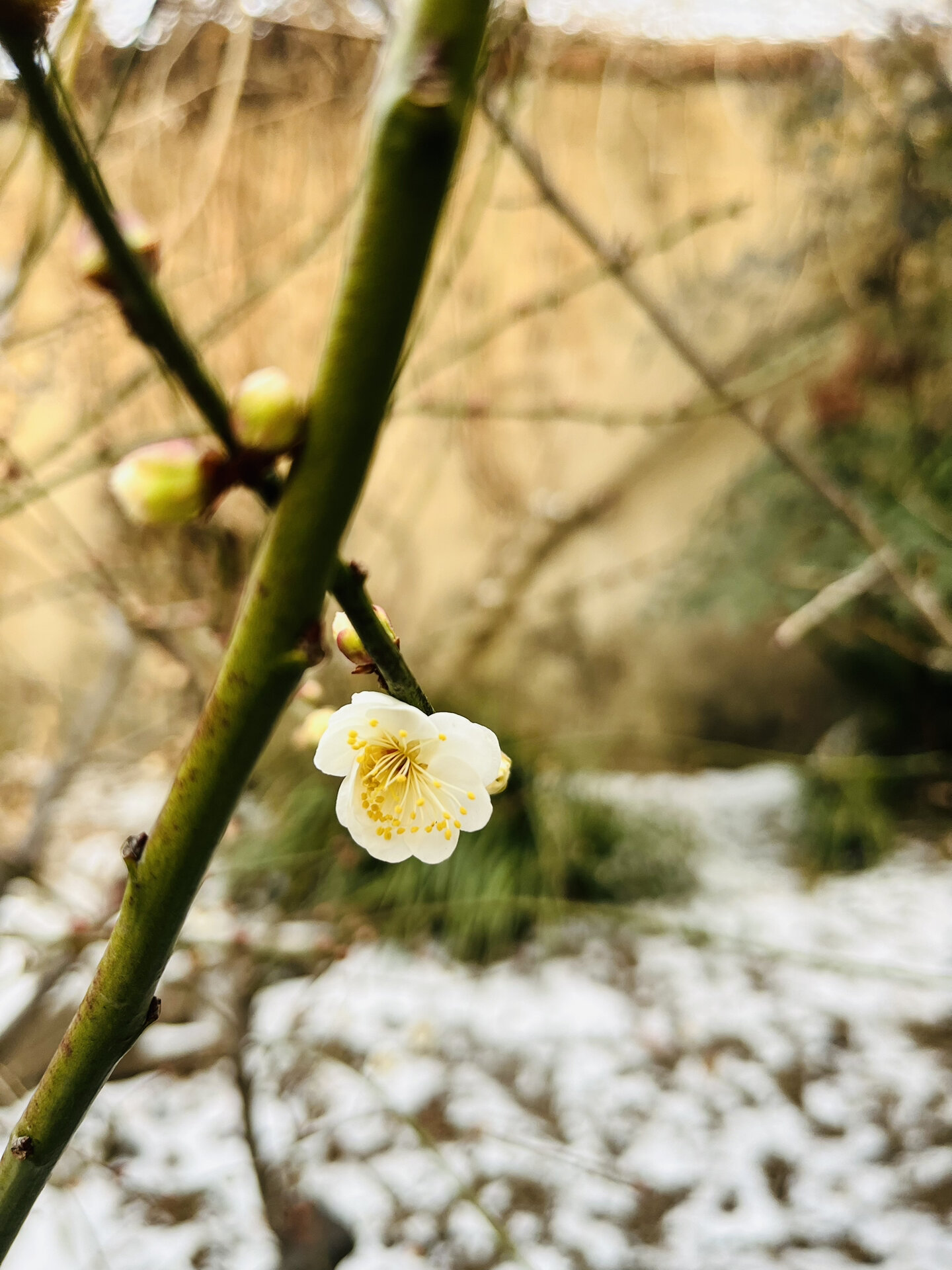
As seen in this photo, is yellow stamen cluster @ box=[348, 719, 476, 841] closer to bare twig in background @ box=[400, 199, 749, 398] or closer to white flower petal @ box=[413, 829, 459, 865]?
white flower petal @ box=[413, 829, 459, 865]

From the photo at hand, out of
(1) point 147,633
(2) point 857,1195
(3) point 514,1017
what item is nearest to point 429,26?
(1) point 147,633

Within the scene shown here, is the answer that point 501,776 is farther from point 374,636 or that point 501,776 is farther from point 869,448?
point 869,448

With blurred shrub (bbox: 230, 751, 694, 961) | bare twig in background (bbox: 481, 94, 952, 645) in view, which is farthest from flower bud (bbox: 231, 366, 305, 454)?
blurred shrub (bbox: 230, 751, 694, 961)

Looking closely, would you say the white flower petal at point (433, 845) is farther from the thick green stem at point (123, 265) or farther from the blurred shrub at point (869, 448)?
the blurred shrub at point (869, 448)

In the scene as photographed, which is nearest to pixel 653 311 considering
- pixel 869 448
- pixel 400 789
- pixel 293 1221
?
pixel 400 789

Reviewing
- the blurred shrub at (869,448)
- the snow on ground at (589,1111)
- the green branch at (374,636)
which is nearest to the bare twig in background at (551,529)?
the blurred shrub at (869,448)

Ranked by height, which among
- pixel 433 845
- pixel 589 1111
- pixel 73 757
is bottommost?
Result: pixel 589 1111

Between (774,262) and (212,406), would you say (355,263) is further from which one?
(774,262)

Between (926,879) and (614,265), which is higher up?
(614,265)
